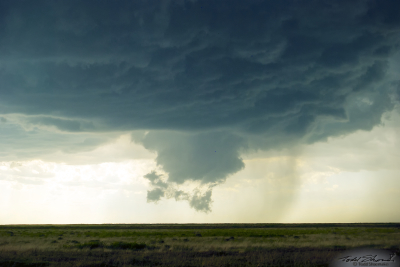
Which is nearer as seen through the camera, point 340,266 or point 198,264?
point 340,266

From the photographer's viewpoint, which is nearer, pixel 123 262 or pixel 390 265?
pixel 390 265

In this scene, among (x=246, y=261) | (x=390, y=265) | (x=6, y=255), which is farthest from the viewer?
(x=6, y=255)

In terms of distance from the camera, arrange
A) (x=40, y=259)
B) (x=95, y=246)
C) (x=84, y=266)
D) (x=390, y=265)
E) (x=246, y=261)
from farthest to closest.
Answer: (x=95, y=246), (x=40, y=259), (x=246, y=261), (x=84, y=266), (x=390, y=265)

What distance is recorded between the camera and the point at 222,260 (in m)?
21.0

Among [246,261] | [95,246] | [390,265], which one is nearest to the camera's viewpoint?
[390,265]

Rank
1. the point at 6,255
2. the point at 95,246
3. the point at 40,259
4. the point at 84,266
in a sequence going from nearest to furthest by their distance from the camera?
the point at 84,266 < the point at 40,259 < the point at 6,255 < the point at 95,246

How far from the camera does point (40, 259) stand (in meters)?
22.4

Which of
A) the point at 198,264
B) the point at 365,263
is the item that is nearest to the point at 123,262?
the point at 198,264

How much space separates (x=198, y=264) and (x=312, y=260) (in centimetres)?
765

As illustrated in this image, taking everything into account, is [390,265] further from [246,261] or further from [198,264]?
[198,264]

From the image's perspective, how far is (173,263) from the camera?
65.0 ft

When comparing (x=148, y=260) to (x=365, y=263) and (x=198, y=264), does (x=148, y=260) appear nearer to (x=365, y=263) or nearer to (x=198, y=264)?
(x=198, y=264)

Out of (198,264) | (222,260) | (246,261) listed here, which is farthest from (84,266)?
(246,261)

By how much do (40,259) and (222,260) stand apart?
43.2 ft
